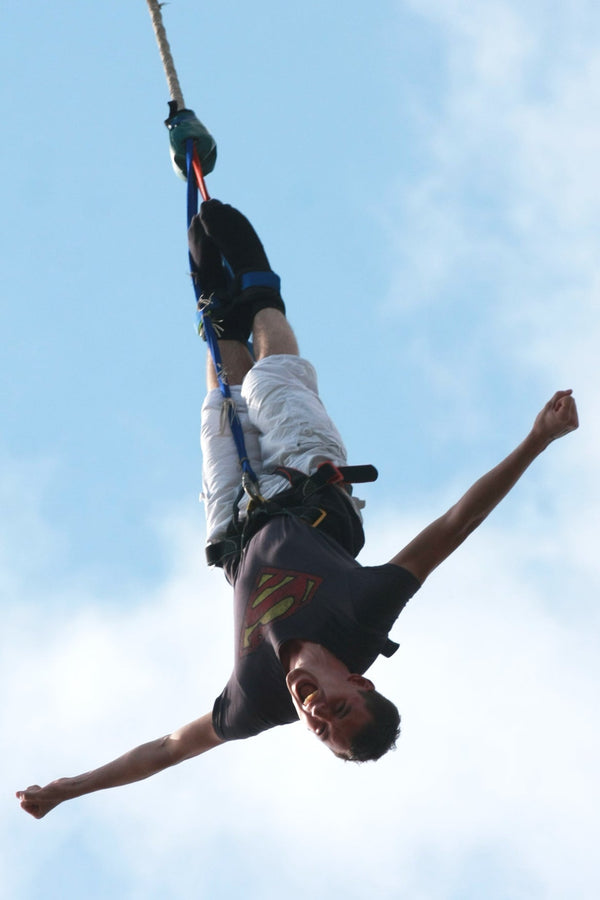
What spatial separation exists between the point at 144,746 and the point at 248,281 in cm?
273

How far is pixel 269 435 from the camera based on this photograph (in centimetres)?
770

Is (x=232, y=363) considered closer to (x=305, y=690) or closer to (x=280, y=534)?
(x=280, y=534)

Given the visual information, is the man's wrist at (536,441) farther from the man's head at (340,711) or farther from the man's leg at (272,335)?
the man's leg at (272,335)

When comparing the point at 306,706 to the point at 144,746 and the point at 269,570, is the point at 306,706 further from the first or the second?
the point at 144,746

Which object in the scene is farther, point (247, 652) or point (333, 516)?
point (333, 516)

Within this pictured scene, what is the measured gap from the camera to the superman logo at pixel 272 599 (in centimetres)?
659

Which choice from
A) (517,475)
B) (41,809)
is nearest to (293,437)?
(517,475)

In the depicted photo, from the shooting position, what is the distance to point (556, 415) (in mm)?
6273

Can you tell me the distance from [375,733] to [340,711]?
0.19 meters

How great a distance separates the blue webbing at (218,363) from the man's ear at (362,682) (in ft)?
3.74

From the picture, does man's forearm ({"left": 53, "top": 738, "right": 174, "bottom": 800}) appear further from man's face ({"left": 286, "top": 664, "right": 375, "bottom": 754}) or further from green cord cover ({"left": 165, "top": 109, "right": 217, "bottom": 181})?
green cord cover ({"left": 165, "top": 109, "right": 217, "bottom": 181})

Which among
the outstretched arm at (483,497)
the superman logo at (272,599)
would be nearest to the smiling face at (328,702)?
the superman logo at (272,599)

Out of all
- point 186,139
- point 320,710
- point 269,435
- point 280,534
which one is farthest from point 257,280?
point 320,710

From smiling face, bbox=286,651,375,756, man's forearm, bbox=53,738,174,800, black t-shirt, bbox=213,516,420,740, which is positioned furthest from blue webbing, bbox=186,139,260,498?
man's forearm, bbox=53,738,174,800
